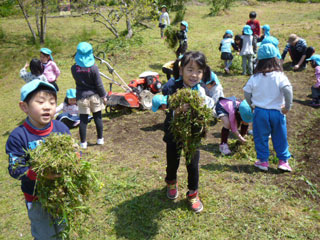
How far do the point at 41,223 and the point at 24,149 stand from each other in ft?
2.36

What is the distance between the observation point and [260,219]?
11.2 feet

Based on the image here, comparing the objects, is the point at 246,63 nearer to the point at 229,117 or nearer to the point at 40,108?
the point at 229,117

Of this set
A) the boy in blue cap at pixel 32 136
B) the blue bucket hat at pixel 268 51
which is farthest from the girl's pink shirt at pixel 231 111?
the boy in blue cap at pixel 32 136

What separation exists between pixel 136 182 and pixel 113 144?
1.60 m

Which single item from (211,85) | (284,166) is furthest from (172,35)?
(284,166)

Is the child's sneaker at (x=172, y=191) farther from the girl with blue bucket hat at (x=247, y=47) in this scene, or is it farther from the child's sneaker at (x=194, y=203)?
the girl with blue bucket hat at (x=247, y=47)

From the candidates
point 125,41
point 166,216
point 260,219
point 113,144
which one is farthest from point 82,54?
point 125,41

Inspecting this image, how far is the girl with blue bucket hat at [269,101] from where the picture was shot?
405 centimetres

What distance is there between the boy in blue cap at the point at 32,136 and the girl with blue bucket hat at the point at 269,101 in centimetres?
295

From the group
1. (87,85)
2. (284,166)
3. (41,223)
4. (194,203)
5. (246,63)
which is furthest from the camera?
(246,63)

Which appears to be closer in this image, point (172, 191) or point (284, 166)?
point (172, 191)

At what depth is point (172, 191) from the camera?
3.72 m

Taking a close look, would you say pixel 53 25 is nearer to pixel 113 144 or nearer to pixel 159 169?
pixel 113 144

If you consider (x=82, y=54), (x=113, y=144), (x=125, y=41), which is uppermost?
(x=82, y=54)
